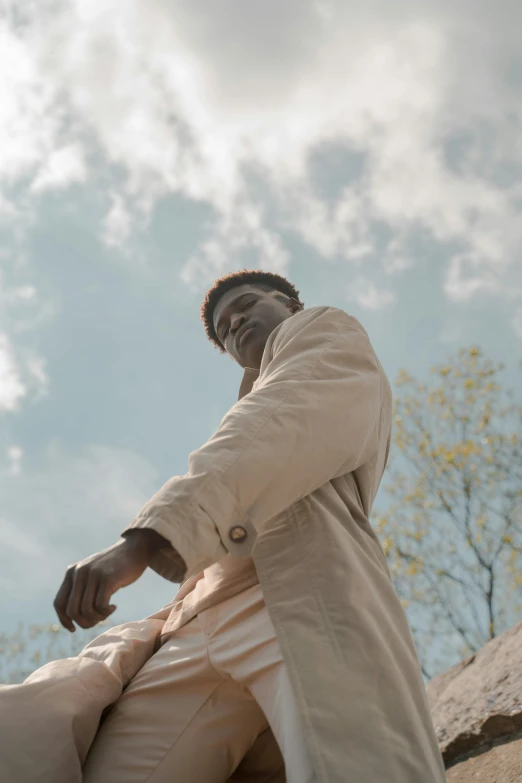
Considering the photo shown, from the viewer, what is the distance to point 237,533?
5.19 feet

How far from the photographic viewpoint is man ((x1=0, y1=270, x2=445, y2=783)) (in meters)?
1.50

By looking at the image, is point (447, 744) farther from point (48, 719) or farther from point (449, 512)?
point (449, 512)

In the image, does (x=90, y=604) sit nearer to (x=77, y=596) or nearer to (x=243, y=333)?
(x=77, y=596)

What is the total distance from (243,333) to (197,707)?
1.73 meters

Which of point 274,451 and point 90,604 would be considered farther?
point 274,451

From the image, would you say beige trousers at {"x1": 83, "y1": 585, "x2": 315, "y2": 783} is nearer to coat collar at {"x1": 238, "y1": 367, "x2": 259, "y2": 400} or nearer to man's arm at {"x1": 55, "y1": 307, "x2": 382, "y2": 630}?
man's arm at {"x1": 55, "y1": 307, "x2": 382, "y2": 630}

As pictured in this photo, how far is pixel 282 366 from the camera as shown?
203cm

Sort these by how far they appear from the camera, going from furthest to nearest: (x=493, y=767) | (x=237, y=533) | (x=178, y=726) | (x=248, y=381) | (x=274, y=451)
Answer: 1. (x=248, y=381)
2. (x=493, y=767)
3. (x=178, y=726)
4. (x=274, y=451)
5. (x=237, y=533)

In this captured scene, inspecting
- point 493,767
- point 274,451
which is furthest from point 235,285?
point 493,767

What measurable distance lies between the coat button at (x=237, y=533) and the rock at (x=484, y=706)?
1805mm

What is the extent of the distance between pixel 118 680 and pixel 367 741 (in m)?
0.77

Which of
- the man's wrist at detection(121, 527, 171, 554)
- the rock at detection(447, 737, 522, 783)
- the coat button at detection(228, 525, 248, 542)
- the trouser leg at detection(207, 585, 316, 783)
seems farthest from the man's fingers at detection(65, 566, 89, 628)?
the rock at detection(447, 737, 522, 783)

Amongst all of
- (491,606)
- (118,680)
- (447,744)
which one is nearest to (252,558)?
(118,680)

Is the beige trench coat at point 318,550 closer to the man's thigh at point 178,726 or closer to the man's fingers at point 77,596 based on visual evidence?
the man's fingers at point 77,596
